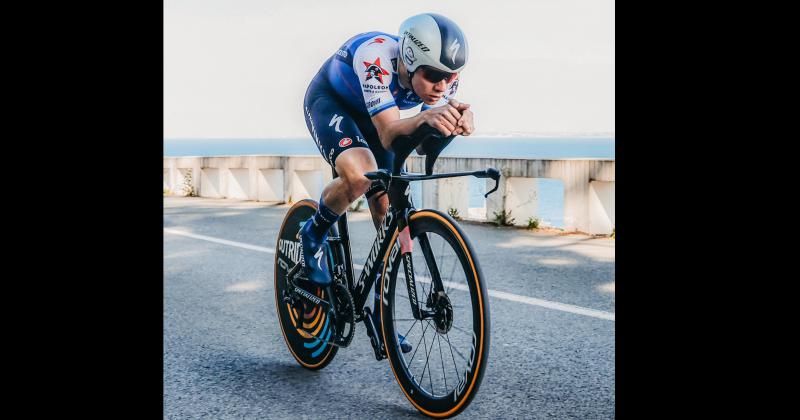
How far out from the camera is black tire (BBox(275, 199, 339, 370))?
3.82 m

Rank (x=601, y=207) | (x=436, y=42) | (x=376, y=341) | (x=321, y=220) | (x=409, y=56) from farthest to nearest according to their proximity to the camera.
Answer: (x=601, y=207), (x=321, y=220), (x=376, y=341), (x=409, y=56), (x=436, y=42)

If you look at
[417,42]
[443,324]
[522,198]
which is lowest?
[443,324]

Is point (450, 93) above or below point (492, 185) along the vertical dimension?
above

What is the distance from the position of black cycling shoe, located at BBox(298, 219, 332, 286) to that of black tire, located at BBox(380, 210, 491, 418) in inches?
14.2

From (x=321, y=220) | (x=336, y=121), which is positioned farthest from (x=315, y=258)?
(x=336, y=121)

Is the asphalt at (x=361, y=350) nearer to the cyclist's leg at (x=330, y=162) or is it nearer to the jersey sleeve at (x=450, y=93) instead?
the cyclist's leg at (x=330, y=162)

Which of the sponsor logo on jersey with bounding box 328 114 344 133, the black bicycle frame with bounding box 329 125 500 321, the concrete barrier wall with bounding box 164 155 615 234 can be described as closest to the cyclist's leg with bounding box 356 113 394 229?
the sponsor logo on jersey with bounding box 328 114 344 133

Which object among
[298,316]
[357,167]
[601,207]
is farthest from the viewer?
[601,207]

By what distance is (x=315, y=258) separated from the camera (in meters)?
3.68

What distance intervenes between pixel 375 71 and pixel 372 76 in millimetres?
26

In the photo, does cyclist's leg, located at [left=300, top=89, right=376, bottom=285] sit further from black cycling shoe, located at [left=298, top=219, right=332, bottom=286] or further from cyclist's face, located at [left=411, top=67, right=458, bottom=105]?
cyclist's face, located at [left=411, top=67, right=458, bottom=105]

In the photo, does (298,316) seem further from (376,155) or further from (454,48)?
(454,48)
